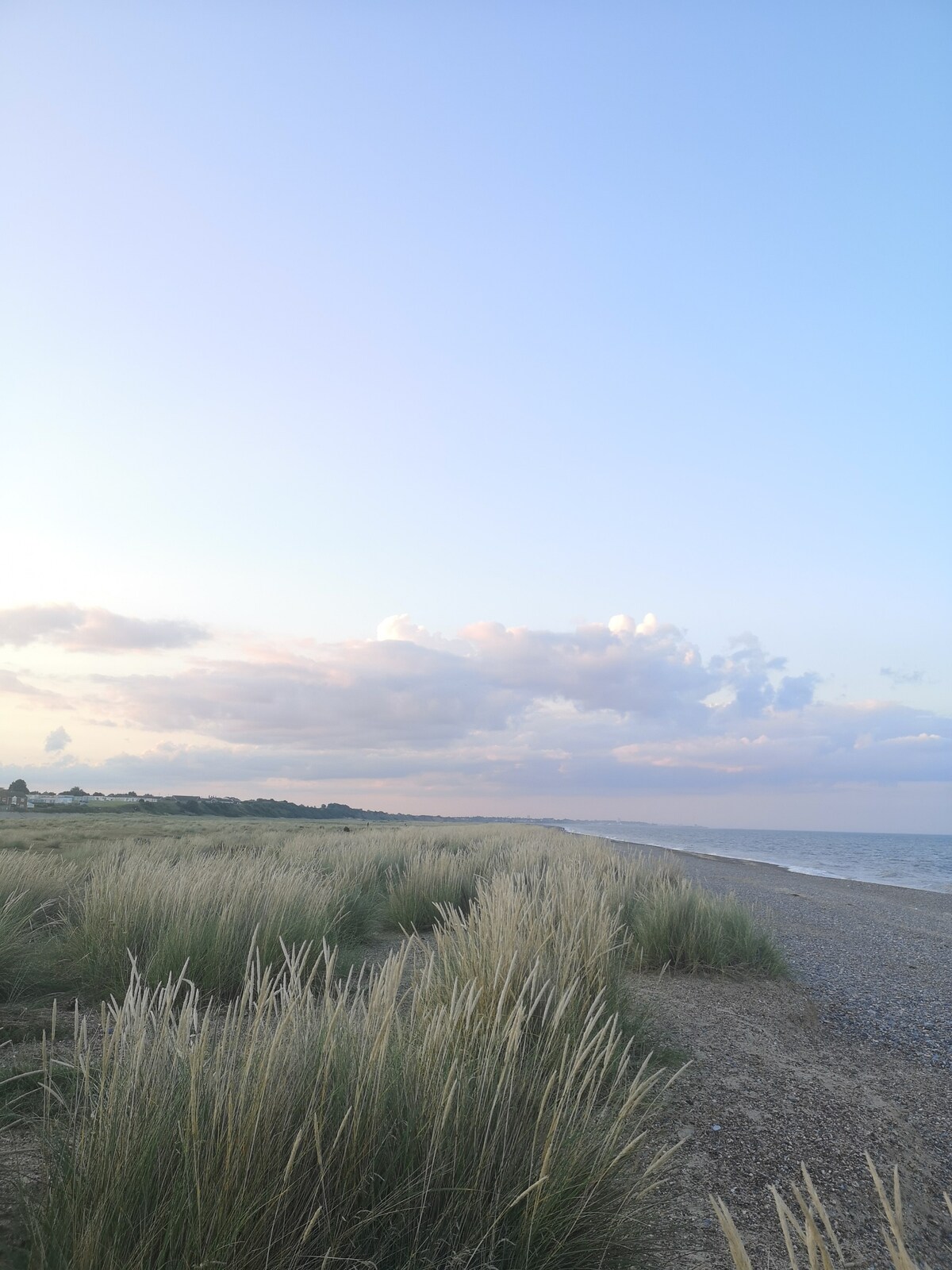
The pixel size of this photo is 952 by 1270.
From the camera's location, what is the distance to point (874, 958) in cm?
820

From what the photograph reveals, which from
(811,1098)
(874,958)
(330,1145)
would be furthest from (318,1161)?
(874,958)

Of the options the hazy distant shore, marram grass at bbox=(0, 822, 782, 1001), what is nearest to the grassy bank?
marram grass at bbox=(0, 822, 782, 1001)

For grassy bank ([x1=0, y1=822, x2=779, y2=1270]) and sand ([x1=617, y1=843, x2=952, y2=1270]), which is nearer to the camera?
grassy bank ([x1=0, y1=822, x2=779, y2=1270])

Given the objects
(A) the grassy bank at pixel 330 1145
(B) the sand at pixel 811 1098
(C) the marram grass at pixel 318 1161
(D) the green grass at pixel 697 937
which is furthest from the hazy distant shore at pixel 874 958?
(C) the marram grass at pixel 318 1161

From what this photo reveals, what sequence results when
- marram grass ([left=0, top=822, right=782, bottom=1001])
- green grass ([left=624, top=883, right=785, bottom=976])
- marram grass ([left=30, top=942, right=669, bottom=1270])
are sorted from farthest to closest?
green grass ([left=624, top=883, right=785, bottom=976]) → marram grass ([left=0, top=822, right=782, bottom=1001]) → marram grass ([left=30, top=942, right=669, bottom=1270])

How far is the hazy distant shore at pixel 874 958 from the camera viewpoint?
17.4 feet

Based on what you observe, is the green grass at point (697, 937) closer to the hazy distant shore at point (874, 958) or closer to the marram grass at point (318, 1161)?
the hazy distant shore at point (874, 958)

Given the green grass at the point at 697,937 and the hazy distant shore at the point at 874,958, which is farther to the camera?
the green grass at the point at 697,937

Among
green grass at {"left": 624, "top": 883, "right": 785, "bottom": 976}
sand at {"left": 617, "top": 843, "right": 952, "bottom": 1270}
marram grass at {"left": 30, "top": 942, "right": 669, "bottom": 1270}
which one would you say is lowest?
sand at {"left": 617, "top": 843, "right": 952, "bottom": 1270}

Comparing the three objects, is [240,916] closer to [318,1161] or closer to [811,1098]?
[811,1098]

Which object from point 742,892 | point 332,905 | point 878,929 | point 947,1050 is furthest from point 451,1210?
point 742,892

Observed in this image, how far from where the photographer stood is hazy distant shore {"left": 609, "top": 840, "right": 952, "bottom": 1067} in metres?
5.32

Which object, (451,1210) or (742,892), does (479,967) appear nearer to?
(451,1210)

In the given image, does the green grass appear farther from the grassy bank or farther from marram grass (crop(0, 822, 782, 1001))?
the grassy bank
